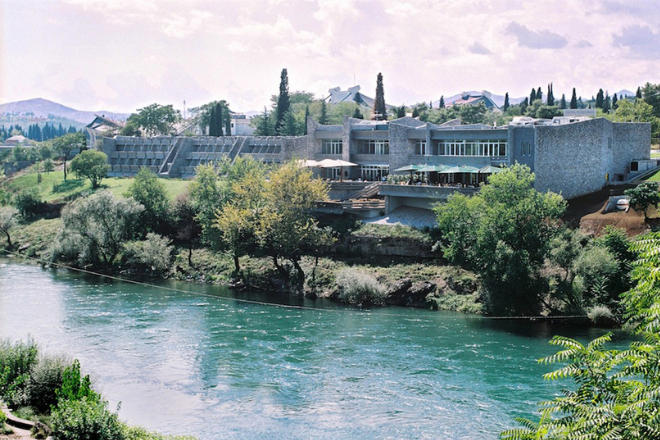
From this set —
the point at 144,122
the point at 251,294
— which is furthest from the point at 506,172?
the point at 144,122

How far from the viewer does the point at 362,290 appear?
1863 inches

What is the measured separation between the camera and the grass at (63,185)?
7800cm

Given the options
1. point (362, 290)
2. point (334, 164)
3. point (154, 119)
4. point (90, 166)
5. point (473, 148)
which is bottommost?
point (362, 290)

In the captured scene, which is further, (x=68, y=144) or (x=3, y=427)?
(x=68, y=144)

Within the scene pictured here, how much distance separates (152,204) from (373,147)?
20824 millimetres

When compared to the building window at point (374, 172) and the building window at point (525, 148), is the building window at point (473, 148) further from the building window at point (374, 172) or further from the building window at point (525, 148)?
the building window at point (374, 172)

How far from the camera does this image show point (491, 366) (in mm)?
33750

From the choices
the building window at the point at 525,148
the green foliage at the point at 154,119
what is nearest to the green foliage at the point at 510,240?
the building window at the point at 525,148

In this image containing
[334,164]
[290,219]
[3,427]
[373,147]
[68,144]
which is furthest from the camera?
[68,144]

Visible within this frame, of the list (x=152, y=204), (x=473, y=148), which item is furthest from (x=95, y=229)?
(x=473, y=148)

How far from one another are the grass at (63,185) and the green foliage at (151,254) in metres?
12.5

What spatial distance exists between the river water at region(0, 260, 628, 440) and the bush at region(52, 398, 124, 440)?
16.6 feet

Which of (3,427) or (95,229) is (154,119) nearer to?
(95,229)

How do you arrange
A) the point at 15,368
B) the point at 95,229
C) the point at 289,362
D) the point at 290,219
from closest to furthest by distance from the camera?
the point at 15,368 < the point at 289,362 < the point at 290,219 < the point at 95,229
